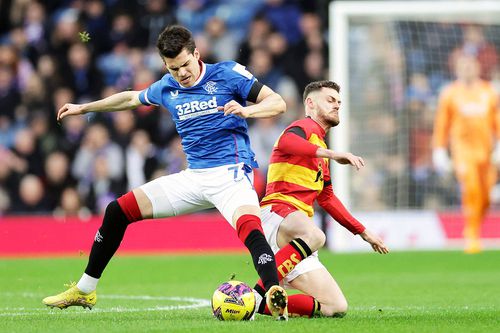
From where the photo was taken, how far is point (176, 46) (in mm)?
7355

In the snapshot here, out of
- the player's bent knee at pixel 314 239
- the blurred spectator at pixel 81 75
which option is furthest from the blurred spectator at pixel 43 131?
the player's bent knee at pixel 314 239

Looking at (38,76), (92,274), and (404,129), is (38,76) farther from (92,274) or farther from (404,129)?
(92,274)

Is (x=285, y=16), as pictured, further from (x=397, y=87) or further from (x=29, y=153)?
(x=29, y=153)

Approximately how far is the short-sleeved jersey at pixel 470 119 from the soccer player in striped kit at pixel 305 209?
8.80 metres

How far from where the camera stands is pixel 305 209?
7.85 metres

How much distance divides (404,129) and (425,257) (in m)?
3.44

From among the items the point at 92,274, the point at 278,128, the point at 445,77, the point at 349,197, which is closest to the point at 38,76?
the point at 278,128

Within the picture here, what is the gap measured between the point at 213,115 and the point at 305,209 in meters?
0.96

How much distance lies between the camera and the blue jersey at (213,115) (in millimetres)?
7633

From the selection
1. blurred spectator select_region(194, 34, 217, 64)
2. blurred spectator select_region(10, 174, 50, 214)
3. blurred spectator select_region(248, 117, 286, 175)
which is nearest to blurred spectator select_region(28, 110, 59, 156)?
blurred spectator select_region(10, 174, 50, 214)

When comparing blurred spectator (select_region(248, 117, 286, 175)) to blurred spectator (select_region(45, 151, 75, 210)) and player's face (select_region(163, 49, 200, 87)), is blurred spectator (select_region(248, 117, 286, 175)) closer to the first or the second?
blurred spectator (select_region(45, 151, 75, 210))

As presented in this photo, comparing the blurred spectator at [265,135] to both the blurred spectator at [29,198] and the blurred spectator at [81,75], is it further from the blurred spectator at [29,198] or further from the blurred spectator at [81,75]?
the blurred spectator at [29,198]

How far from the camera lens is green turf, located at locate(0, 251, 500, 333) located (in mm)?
6863

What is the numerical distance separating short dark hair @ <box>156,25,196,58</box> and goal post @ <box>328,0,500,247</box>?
10.5 m
